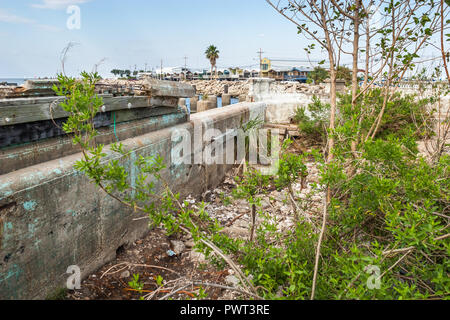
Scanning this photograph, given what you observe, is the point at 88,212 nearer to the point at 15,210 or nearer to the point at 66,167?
the point at 66,167

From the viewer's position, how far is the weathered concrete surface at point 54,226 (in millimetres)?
1904

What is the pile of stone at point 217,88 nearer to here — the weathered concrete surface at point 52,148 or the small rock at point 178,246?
the weathered concrete surface at point 52,148

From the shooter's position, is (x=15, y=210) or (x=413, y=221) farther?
(x=15, y=210)

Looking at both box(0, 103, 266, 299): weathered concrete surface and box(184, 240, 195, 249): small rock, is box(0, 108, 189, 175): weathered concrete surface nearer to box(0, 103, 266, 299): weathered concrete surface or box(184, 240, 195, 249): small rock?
box(0, 103, 266, 299): weathered concrete surface

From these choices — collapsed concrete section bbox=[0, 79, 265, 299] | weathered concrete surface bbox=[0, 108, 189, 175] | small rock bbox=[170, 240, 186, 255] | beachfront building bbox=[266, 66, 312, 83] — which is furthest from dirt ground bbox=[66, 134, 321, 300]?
beachfront building bbox=[266, 66, 312, 83]

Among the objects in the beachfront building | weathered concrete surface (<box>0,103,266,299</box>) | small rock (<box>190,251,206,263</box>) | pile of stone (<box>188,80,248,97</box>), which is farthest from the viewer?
the beachfront building

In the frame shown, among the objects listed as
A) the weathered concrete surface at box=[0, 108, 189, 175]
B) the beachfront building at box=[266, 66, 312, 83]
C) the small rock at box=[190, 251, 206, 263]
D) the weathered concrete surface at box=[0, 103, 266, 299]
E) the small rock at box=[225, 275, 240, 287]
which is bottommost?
the small rock at box=[225, 275, 240, 287]

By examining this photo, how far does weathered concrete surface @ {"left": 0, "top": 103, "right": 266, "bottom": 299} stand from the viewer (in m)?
1.90

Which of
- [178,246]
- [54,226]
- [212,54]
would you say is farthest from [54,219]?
[212,54]

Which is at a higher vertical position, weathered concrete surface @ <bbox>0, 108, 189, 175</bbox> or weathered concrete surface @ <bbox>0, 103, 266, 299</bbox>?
weathered concrete surface @ <bbox>0, 108, 189, 175</bbox>

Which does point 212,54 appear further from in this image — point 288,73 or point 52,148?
point 52,148

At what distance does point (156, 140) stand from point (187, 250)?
129cm

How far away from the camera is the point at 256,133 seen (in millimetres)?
7375
